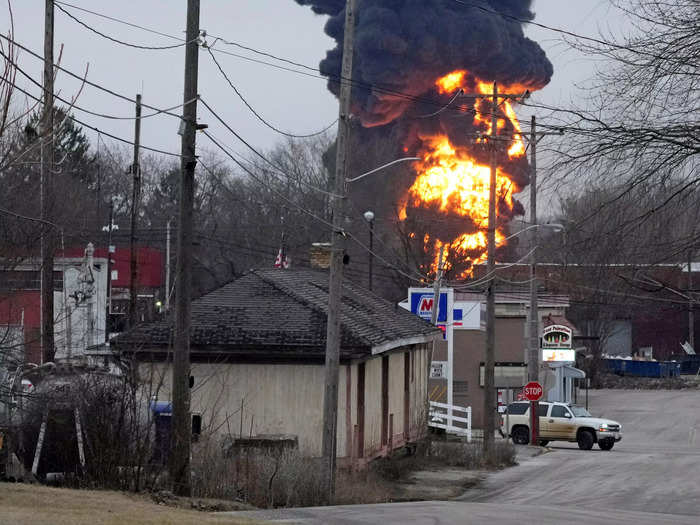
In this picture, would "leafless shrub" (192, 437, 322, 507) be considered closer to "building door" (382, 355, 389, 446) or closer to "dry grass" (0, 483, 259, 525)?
"dry grass" (0, 483, 259, 525)

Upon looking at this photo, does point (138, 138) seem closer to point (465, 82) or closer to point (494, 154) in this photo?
point (494, 154)

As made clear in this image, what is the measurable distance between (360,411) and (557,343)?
26.6 m

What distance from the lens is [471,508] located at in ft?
60.1

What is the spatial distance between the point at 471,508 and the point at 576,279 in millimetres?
27778

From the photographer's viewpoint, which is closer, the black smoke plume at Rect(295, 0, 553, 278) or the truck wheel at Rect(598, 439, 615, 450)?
the truck wheel at Rect(598, 439, 615, 450)

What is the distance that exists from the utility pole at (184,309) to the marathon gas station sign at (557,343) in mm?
33879

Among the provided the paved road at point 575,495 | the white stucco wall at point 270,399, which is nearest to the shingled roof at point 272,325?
the white stucco wall at point 270,399

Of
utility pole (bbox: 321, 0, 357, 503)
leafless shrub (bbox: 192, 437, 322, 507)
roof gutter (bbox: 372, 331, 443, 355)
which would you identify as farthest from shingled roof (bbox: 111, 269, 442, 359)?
leafless shrub (bbox: 192, 437, 322, 507)

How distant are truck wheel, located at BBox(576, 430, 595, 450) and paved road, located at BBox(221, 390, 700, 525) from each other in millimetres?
578

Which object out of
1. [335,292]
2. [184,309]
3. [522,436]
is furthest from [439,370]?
[184,309]

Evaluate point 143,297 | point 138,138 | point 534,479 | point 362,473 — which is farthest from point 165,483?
point 143,297

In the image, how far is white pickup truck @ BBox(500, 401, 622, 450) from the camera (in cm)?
4134

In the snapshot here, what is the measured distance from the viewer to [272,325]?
2358cm

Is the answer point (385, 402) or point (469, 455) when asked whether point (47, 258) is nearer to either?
point (385, 402)
